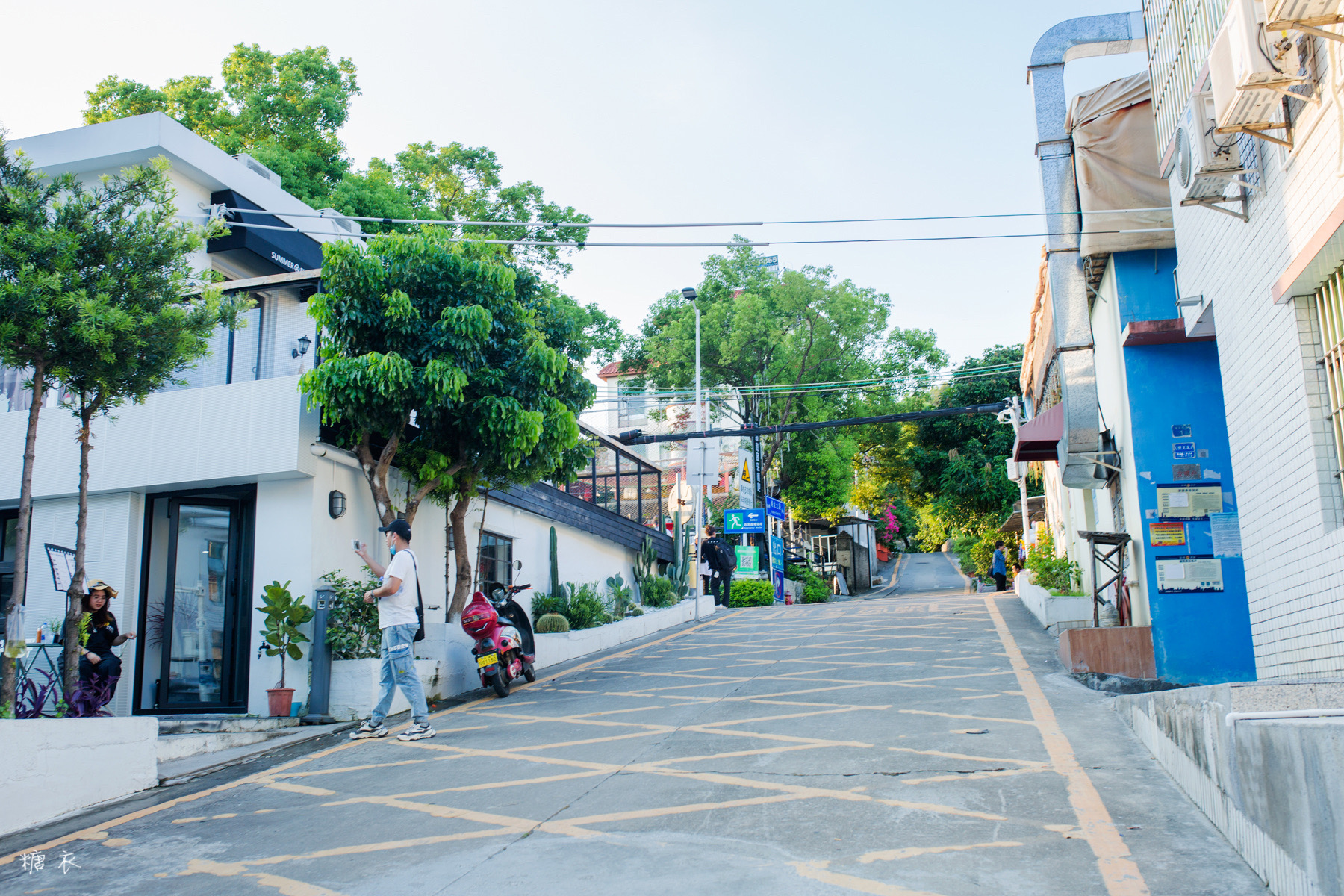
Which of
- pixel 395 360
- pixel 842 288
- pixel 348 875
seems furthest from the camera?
pixel 842 288

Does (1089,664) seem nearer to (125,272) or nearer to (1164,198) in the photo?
(1164,198)

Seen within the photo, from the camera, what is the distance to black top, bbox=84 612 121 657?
898cm

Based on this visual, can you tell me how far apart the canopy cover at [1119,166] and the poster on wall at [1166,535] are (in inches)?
117

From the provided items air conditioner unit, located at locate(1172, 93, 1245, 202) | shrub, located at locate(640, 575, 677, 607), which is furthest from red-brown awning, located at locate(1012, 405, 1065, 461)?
shrub, located at locate(640, 575, 677, 607)

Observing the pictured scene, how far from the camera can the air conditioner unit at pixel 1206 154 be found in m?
6.77

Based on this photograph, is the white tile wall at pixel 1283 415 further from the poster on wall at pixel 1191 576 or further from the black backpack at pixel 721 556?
the black backpack at pixel 721 556

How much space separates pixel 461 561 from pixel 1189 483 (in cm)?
810

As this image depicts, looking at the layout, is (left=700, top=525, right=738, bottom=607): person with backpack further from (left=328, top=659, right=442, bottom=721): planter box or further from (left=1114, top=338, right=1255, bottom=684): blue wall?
(left=328, top=659, right=442, bottom=721): planter box

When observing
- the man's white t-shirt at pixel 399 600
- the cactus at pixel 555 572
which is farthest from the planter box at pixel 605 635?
the man's white t-shirt at pixel 399 600

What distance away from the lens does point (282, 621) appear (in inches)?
384

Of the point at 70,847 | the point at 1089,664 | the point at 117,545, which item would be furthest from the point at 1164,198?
the point at 117,545

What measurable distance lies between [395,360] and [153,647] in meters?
4.29

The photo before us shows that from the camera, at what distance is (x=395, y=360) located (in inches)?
391

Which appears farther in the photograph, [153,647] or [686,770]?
[153,647]
